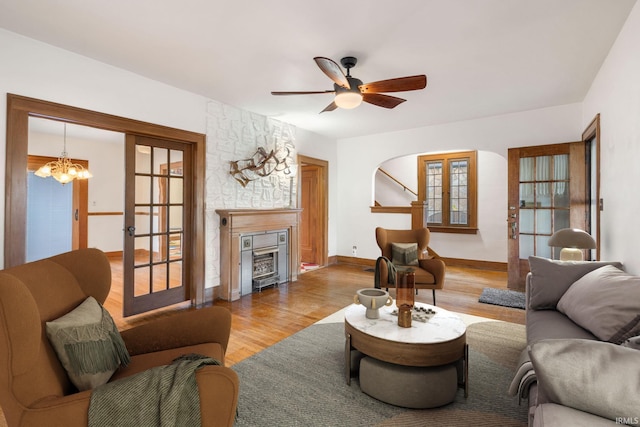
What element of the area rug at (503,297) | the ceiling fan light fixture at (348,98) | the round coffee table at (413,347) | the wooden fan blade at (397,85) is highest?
the wooden fan blade at (397,85)

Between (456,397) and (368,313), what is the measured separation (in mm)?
711

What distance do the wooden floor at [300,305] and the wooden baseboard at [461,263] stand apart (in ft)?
1.55

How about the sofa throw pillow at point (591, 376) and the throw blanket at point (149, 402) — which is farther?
the throw blanket at point (149, 402)

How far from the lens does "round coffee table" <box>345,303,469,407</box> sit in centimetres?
180

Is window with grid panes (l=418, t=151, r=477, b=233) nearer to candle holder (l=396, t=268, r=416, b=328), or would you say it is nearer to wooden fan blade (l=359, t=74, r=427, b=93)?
wooden fan blade (l=359, t=74, r=427, b=93)

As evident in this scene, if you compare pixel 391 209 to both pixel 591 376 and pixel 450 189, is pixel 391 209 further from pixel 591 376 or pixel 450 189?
pixel 591 376

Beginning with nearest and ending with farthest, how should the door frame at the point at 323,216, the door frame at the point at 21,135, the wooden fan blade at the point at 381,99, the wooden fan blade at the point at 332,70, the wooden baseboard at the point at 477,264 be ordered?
the wooden fan blade at the point at 332,70, the door frame at the point at 21,135, the wooden fan blade at the point at 381,99, the wooden baseboard at the point at 477,264, the door frame at the point at 323,216

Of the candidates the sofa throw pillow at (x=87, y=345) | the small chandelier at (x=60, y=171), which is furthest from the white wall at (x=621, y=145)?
the small chandelier at (x=60, y=171)

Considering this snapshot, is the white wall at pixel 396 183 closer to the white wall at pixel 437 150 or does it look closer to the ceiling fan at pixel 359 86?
the white wall at pixel 437 150

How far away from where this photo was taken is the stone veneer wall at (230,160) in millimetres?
4012

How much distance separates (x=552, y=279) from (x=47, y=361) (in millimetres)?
2815

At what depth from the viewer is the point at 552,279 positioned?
2.21 metres

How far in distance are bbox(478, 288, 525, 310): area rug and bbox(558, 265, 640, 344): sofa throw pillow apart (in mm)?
1946

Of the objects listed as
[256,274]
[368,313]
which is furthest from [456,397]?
[256,274]
